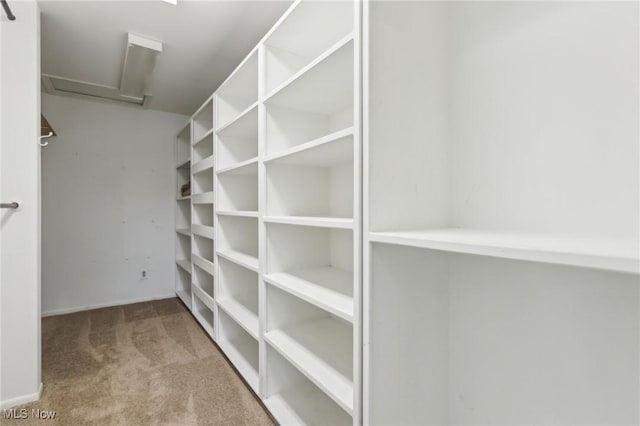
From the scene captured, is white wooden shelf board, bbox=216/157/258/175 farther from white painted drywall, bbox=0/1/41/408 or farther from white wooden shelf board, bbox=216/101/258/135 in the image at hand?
white painted drywall, bbox=0/1/41/408

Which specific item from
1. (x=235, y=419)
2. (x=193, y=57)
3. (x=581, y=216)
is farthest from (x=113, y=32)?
(x=581, y=216)

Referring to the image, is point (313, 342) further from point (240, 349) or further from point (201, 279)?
point (201, 279)

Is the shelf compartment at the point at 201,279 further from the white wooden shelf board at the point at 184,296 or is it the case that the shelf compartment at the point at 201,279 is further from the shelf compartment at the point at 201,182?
the shelf compartment at the point at 201,182

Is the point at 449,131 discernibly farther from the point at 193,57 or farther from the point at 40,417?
the point at 40,417

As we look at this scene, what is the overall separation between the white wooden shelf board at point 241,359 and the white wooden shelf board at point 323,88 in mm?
1617

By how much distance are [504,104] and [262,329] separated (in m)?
1.51

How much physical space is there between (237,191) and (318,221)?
1300mm

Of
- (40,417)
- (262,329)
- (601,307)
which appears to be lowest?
(40,417)

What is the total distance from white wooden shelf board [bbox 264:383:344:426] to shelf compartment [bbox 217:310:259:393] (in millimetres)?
197

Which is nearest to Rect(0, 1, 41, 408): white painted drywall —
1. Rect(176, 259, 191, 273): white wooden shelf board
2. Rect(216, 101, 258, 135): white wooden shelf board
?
Rect(216, 101, 258, 135): white wooden shelf board

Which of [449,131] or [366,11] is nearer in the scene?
[366,11]

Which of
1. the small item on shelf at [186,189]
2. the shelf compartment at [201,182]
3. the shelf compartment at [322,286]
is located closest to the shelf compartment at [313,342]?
the shelf compartment at [322,286]

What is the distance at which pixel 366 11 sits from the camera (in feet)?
3.20

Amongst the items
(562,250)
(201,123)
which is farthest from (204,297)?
(562,250)
